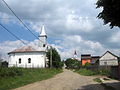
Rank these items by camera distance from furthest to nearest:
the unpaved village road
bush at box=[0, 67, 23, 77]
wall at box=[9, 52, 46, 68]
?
1. wall at box=[9, 52, 46, 68]
2. bush at box=[0, 67, 23, 77]
3. the unpaved village road

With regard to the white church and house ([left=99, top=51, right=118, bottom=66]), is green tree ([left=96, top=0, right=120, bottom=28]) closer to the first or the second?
house ([left=99, top=51, right=118, bottom=66])

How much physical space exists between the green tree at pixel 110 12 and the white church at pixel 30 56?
58.6m

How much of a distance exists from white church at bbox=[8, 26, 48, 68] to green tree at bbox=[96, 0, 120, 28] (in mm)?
58648

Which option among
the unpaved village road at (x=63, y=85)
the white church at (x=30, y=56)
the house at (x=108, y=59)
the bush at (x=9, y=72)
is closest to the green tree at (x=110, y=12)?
the unpaved village road at (x=63, y=85)

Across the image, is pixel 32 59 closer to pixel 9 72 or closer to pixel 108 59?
pixel 108 59

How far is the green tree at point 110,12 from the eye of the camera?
10.6 metres

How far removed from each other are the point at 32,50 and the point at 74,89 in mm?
Answer: 58555

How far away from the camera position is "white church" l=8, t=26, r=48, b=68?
7141 centimetres

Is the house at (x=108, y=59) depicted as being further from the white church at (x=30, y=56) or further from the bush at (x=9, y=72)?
the bush at (x=9, y=72)

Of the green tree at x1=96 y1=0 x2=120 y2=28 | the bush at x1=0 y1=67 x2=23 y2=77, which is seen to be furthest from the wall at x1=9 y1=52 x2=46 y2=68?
the green tree at x1=96 y1=0 x2=120 y2=28

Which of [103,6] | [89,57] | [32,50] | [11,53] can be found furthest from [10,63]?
[103,6]

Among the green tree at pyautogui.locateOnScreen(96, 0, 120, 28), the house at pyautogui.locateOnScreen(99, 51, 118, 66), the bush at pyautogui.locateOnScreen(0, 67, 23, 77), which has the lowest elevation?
the bush at pyautogui.locateOnScreen(0, 67, 23, 77)

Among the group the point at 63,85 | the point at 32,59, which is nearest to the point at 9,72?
the point at 63,85

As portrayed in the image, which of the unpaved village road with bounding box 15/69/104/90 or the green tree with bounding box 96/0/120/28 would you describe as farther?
the unpaved village road with bounding box 15/69/104/90
